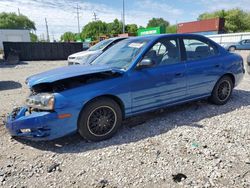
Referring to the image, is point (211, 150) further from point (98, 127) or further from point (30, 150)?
point (30, 150)

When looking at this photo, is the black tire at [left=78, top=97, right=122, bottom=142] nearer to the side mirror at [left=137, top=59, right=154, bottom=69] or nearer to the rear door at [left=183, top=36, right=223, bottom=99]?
the side mirror at [left=137, top=59, right=154, bottom=69]

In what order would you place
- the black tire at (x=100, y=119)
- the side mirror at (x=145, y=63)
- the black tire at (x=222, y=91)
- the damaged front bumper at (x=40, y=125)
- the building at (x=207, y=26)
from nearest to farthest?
the damaged front bumper at (x=40, y=125)
the black tire at (x=100, y=119)
the side mirror at (x=145, y=63)
the black tire at (x=222, y=91)
the building at (x=207, y=26)

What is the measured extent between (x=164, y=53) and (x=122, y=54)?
80cm

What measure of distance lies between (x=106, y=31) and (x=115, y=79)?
7112cm

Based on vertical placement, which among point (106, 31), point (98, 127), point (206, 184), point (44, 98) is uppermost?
point (106, 31)

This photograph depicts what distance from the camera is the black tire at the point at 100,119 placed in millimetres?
3408

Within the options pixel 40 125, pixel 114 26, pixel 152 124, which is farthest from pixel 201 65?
pixel 114 26

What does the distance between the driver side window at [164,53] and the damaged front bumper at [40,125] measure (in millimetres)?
1888

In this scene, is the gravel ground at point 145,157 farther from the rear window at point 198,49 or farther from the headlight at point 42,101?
the rear window at point 198,49

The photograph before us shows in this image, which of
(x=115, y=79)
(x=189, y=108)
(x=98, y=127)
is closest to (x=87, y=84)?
(x=115, y=79)

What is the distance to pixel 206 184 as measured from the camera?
2.55 meters

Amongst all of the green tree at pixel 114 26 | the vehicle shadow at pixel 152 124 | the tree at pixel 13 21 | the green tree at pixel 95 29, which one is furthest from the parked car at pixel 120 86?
the tree at pixel 13 21

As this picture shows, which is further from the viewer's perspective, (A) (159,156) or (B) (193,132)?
(B) (193,132)

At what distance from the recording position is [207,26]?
4538cm
